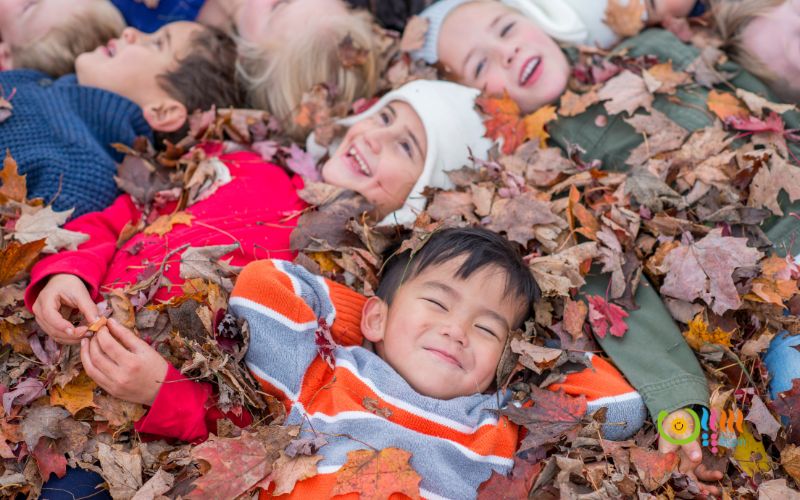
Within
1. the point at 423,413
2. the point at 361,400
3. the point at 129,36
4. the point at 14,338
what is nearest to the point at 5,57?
the point at 129,36

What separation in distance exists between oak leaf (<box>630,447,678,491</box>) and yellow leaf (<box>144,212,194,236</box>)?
2.36m

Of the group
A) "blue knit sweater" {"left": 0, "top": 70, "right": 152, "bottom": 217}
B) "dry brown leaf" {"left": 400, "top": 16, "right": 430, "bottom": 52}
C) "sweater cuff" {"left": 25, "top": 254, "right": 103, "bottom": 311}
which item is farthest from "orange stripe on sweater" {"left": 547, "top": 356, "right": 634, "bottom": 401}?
"blue knit sweater" {"left": 0, "top": 70, "right": 152, "bottom": 217}

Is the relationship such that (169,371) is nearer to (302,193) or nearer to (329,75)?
(302,193)

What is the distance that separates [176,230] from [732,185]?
286 centimetres

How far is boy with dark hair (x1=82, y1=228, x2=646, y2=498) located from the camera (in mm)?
2764

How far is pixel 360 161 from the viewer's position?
3852 millimetres

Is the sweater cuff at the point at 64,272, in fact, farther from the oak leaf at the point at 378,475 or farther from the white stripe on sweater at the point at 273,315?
the oak leaf at the point at 378,475

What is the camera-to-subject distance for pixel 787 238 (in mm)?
3377

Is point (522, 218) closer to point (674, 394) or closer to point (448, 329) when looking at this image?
point (448, 329)

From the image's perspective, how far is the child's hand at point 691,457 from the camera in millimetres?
2818

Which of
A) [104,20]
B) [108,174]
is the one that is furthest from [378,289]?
[104,20]

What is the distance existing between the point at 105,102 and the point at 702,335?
3.45 metres

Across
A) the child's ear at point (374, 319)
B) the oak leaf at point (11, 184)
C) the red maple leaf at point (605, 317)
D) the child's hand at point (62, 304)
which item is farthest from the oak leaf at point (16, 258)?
the red maple leaf at point (605, 317)

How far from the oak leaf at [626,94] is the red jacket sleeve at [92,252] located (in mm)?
2794
